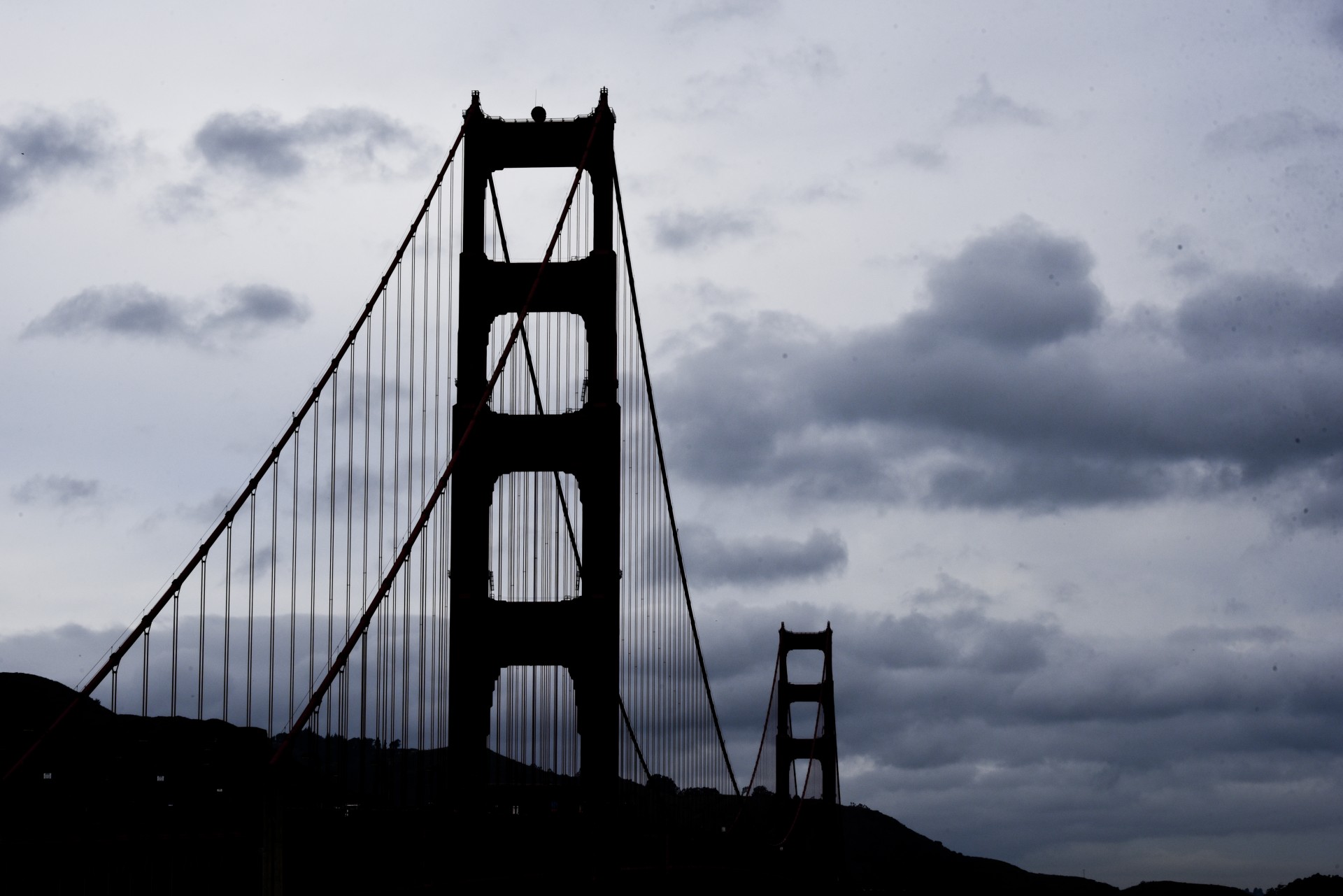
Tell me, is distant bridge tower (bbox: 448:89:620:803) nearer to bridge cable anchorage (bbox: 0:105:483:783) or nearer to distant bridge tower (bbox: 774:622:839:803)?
bridge cable anchorage (bbox: 0:105:483:783)

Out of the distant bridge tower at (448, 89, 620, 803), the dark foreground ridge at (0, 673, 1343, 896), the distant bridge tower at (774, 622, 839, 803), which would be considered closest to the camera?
the dark foreground ridge at (0, 673, 1343, 896)

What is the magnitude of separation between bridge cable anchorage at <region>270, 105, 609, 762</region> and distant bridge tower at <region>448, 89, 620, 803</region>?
212 mm

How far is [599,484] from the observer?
93.7 feet

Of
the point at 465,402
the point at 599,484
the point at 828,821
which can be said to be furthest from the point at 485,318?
the point at 828,821

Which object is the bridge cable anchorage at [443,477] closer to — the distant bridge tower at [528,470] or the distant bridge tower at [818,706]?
the distant bridge tower at [528,470]

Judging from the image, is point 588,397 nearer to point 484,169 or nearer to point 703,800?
point 484,169

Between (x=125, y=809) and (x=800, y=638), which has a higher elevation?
(x=800, y=638)

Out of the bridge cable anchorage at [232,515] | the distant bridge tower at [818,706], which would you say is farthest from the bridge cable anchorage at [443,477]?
the distant bridge tower at [818,706]

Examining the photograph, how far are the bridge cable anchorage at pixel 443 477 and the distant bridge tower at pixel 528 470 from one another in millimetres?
212

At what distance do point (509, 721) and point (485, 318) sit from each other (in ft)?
21.3

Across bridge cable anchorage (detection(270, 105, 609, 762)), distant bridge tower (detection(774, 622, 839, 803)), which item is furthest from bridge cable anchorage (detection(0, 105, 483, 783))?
distant bridge tower (detection(774, 622, 839, 803))

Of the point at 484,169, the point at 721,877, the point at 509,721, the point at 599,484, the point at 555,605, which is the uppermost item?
the point at 484,169

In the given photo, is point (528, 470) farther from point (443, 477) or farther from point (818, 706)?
point (818, 706)

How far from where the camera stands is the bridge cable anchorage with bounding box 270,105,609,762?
20266mm
